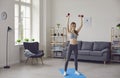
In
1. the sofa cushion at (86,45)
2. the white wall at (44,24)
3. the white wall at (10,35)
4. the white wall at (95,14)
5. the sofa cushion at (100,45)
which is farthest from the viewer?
the white wall at (44,24)

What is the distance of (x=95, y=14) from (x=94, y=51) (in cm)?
180

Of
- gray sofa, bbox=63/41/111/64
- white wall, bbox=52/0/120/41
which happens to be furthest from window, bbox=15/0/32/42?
gray sofa, bbox=63/41/111/64

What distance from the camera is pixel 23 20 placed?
34.3 feet

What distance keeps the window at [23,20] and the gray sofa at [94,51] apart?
196 centimetres

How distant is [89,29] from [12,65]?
13.0 feet

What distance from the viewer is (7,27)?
29.2 feet

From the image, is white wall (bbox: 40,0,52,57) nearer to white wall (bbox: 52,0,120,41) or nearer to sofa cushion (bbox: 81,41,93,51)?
white wall (bbox: 52,0,120,41)

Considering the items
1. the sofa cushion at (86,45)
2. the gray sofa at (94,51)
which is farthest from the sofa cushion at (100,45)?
the sofa cushion at (86,45)

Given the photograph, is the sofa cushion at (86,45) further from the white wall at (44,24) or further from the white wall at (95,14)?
the white wall at (44,24)

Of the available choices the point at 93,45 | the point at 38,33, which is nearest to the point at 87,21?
the point at 93,45

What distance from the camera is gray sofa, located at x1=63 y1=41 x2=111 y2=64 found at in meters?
9.61

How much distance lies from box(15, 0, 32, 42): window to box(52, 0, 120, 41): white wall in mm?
1563

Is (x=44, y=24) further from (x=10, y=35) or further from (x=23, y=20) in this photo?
(x=10, y=35)

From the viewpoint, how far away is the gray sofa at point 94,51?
9.61 meters
